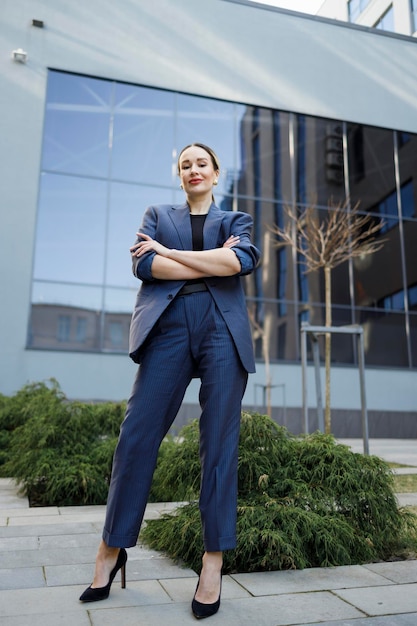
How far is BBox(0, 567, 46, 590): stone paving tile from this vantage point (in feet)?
6.86

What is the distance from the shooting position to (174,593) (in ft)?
6.61

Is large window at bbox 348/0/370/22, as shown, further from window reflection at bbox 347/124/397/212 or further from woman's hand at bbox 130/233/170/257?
woman's hand at bbox 130/233/170/257

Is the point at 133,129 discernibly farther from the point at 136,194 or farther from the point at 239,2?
the point at 239,2

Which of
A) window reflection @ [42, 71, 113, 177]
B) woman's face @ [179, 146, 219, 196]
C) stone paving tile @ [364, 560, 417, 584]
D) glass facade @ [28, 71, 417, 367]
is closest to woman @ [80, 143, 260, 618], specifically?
woman's face @ [179, 146, 219, 196]

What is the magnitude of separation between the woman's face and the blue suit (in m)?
0.30

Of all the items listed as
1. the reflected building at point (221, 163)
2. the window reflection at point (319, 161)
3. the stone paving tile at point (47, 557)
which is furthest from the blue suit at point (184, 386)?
the window reflection at point (319, 161)

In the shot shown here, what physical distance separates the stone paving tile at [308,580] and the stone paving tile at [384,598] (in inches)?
2.8

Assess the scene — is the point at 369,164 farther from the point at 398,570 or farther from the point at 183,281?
the point at 183,281

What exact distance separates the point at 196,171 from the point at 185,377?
0.81 metres

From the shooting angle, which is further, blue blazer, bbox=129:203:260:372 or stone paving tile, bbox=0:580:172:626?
blue blazer, bbox=129:203:260:372

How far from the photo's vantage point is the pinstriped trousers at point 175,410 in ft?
6.24

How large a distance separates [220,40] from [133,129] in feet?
9.67

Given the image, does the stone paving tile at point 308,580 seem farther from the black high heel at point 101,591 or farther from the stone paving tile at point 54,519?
the stone paving tile at point 54,519

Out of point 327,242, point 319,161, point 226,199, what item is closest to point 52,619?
point 327,242
